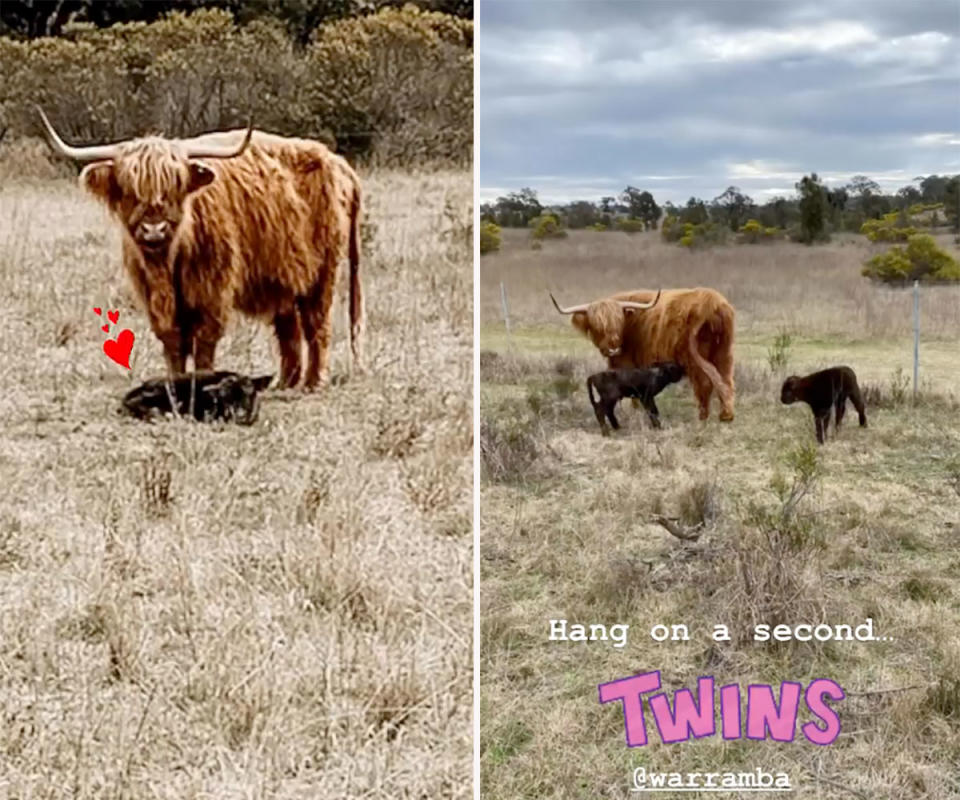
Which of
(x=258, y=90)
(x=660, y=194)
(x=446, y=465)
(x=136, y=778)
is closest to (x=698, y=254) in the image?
(x=660, y=194)

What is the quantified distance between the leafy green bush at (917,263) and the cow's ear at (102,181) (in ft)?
6.70

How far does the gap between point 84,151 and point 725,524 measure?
200 cm

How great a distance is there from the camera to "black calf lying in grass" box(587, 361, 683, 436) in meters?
2.72

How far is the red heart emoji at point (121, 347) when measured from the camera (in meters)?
2.73

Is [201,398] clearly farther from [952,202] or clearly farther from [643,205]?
[952,202]

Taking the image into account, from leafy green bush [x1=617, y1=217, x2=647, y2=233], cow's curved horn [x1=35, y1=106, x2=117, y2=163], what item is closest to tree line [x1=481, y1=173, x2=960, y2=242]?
leafy green bush [x1=617, y1=217, x2=647, y2=233]

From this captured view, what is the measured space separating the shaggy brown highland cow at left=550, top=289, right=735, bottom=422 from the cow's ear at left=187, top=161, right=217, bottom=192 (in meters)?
0.99

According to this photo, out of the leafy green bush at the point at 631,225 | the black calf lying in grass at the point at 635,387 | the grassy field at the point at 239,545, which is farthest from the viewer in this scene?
the black calf lying in grass at the point at 635,387

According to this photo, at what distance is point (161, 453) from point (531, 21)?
152cm

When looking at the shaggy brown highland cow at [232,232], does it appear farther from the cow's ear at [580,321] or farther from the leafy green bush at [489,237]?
the cow's ear at [580,321]

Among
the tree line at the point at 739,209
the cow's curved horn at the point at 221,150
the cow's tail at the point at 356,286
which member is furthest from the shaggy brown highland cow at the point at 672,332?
the cow's curved horn at the point at 221,150

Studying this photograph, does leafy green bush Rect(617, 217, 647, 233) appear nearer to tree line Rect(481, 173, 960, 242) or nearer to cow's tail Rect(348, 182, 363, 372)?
tree line Rect(481, 173, 960, 242)

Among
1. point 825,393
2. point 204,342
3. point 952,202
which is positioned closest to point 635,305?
point 825,393

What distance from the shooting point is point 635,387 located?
8.96 ft
